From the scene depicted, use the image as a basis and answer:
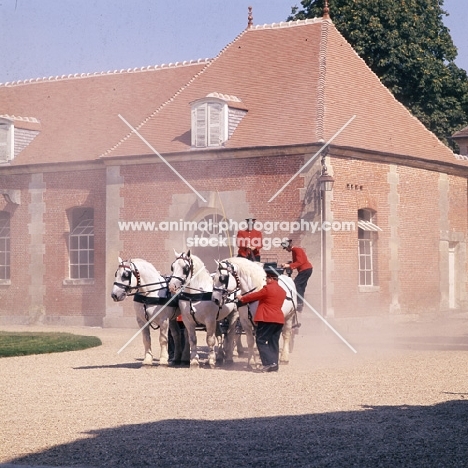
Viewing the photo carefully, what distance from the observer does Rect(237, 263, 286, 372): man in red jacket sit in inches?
604

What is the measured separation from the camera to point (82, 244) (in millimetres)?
29266

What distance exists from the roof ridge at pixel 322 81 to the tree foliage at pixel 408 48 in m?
8.36

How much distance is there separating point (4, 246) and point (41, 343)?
10621 mm

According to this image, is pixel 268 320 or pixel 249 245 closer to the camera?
pixel 268 320

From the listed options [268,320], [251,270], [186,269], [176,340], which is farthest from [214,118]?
[268,320]

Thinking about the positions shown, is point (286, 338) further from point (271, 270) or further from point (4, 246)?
point (4, 246)

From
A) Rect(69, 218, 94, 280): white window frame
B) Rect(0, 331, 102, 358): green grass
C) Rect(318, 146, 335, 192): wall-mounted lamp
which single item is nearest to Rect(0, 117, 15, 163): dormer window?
Rect(69, 218, 94, 280): white window frame

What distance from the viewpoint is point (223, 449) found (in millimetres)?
8781

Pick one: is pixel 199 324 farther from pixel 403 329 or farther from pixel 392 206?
pixel 392 206

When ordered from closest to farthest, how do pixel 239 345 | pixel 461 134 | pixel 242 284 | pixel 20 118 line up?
pixel 242 284 < pixel 239 345 < pixel 20 118 < pixel 461 134

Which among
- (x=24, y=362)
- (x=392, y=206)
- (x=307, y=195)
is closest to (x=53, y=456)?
(x=24, y=362)

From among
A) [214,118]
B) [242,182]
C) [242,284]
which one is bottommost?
[242,284]

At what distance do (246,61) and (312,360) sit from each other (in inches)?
497

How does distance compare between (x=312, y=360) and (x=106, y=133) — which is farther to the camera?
(x=106, y=133)
